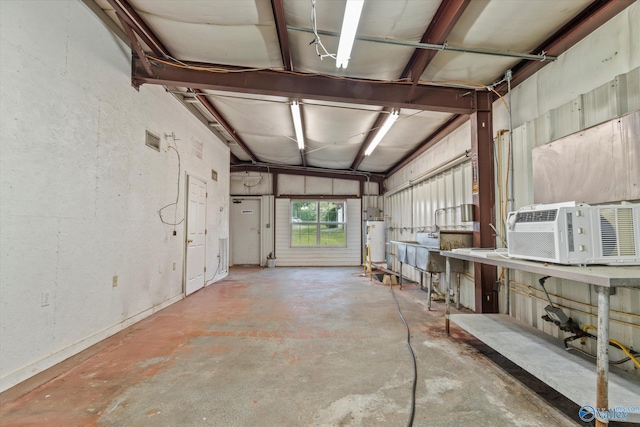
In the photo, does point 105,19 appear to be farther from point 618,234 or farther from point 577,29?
point 618,234

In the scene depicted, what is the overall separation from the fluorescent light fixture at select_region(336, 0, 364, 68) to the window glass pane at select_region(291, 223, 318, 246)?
22.2ft

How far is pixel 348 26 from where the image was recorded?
2.32m

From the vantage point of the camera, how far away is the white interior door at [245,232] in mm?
9188

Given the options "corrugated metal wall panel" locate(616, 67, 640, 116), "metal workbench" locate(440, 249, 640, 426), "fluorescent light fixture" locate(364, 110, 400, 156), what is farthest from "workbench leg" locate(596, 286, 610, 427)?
"fluorescent light fixture" locate(364, 110, 400, 156)

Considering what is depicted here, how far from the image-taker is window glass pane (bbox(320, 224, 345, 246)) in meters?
9.20

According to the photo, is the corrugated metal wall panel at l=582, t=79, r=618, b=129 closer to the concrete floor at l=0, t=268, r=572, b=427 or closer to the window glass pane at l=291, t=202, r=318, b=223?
the concrete floor at l=0, t=268, r=572, b=427

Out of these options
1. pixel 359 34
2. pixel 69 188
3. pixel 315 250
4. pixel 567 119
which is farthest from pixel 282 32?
pixel 315 250

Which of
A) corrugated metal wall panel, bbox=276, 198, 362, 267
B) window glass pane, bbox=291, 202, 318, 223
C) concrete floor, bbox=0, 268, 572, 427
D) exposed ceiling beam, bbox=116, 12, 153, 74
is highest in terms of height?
exposed ceiling beam, bbox=116, 12, 153, 74

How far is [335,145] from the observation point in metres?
6.42

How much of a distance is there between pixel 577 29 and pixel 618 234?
1.95 metres

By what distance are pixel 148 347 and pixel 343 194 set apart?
722 centimetres

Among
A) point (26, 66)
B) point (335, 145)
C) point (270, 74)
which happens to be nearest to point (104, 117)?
point (26, 66)

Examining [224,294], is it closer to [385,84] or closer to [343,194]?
[385,84]

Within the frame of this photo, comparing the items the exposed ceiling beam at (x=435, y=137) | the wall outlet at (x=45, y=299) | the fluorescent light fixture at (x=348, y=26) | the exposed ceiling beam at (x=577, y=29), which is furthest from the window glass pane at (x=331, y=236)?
the wall outlet at (x=45, y=299)
